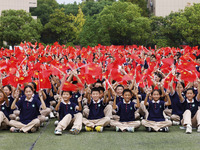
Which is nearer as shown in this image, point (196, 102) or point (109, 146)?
point (109, 146)

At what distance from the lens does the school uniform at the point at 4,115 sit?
262 inches

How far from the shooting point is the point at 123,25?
28.8 meters

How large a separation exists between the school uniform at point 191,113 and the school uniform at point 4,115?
3551mm

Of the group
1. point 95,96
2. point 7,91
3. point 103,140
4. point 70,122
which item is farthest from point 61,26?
point 103,140

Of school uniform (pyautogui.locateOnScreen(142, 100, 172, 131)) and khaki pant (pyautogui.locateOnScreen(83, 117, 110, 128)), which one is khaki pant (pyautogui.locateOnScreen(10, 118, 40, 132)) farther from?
school uniform (pyautogui.locateOnScreen(142, 100, 172, 131))

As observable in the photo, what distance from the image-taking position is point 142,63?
11633 millimetres

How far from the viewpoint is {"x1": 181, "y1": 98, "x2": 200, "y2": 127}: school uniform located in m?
6.59

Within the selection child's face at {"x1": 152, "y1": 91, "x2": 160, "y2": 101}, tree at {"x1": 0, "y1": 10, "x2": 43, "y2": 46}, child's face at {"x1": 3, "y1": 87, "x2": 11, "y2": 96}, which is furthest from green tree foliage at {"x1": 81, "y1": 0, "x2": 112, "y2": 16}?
child's face at {"x1": 152, "y1": 91, "x2": 160, "y2": 101}

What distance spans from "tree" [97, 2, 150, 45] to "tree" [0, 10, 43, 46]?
244 inches

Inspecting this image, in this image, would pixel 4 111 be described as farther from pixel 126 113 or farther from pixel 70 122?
pixel 126 113

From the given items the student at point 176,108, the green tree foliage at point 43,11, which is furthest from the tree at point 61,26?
the student at point 176,108

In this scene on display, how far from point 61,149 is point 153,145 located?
5.00 feet

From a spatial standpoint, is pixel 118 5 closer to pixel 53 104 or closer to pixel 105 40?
pixel 105 40

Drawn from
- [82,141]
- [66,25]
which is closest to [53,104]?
[82,141]
